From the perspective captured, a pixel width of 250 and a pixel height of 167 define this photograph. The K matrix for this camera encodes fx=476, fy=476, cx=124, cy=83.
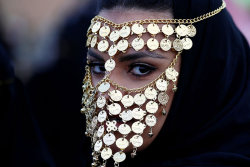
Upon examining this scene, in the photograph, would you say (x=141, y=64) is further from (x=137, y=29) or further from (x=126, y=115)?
(x=126, y=115)

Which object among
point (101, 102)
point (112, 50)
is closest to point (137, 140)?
point (101, 102)

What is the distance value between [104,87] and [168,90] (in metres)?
0.38

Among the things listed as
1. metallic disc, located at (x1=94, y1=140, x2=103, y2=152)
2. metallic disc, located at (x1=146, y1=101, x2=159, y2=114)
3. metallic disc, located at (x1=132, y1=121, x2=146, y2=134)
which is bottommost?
metallic disc, located at (x1=94, y1=140, x2=103, y2=152)

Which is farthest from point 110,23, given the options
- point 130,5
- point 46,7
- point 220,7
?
point 46,7

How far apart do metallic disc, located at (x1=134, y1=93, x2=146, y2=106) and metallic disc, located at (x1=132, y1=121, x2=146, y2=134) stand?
11 centimetres

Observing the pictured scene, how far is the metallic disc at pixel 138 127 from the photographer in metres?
2.72

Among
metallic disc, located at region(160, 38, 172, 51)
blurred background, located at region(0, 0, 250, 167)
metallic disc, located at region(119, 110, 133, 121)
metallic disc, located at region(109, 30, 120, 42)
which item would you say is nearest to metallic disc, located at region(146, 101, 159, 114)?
metallic disc, located at region(119, 110, 133, 121)

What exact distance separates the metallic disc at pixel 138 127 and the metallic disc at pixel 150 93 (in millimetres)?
159

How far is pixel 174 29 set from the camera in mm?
2807

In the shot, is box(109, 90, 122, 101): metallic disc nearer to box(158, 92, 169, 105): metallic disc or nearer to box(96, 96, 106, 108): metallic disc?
box(96, 96, 106, 108): metallic disc

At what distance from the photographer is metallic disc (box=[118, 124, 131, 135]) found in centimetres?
273

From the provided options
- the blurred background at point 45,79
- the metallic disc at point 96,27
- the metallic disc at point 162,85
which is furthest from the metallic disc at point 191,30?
the blurred background at point 45,79

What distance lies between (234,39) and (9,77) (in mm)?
1810

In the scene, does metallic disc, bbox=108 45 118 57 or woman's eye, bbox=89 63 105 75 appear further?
woman's eye, bbox=89 63 105 75
